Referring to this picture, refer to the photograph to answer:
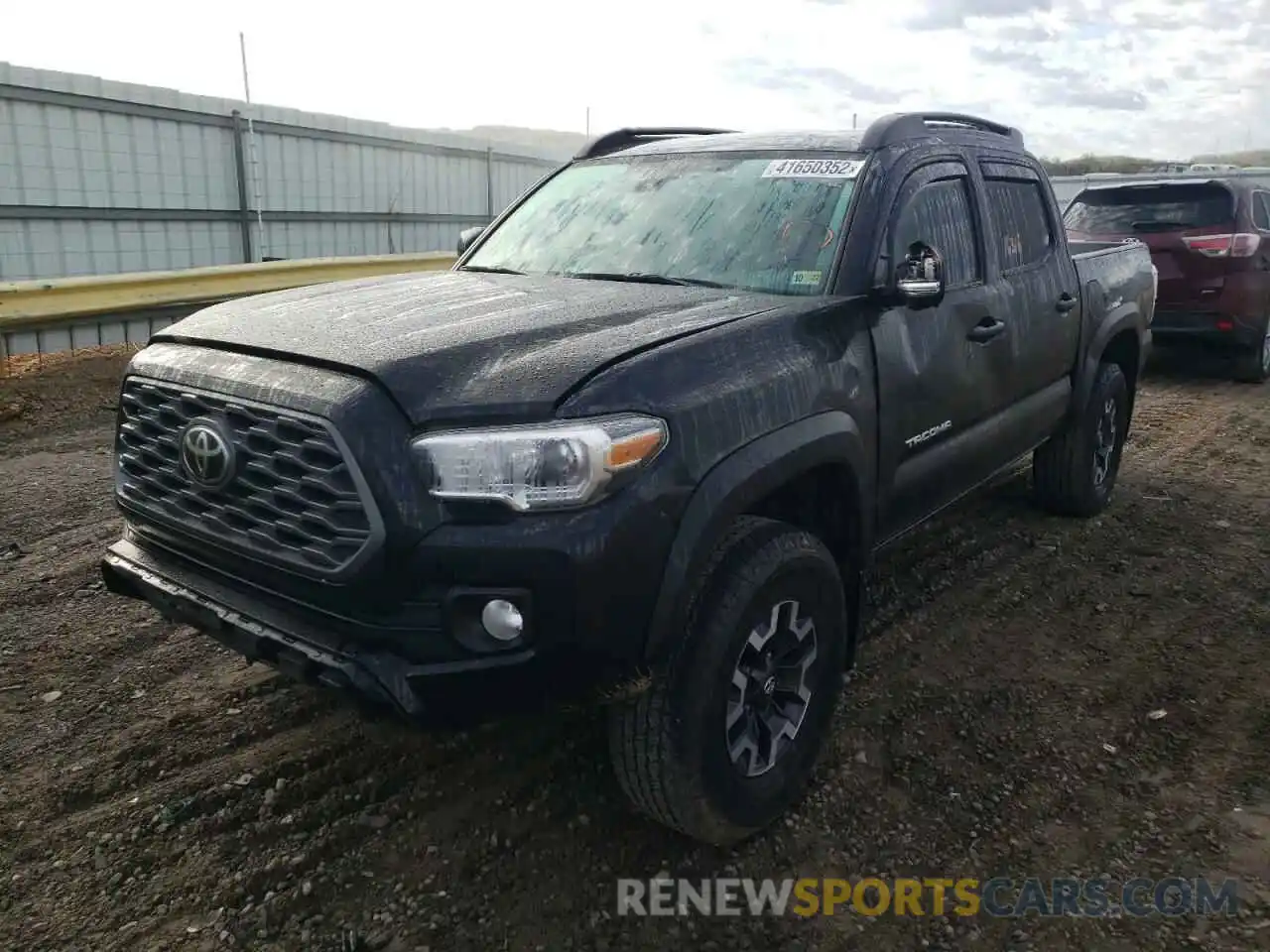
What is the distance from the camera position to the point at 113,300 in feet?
25.2

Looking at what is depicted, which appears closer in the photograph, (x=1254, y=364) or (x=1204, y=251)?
(x=1204, y=251)

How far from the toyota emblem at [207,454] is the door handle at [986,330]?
103 inches

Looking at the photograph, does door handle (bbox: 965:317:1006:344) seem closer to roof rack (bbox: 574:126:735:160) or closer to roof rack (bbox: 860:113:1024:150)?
roof rack (bbox: 860:113:1024:150)

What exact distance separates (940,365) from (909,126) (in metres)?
0.91

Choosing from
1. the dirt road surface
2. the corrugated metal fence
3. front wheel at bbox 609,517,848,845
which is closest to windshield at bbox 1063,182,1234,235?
the dirt road surface

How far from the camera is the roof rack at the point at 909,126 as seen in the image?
350 centimetres

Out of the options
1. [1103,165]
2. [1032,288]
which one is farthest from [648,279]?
[1103,165]

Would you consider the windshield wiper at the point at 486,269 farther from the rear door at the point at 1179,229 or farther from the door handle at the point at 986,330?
the rear door at the point at 1179,229

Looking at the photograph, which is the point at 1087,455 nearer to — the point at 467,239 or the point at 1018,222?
the point at 1018,222

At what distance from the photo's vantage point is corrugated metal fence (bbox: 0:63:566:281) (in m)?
9.09

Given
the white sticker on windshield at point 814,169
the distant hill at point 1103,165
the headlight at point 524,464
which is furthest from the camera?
the distant hill at point 1103,165

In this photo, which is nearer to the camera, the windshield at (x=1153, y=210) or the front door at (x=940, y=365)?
the front door at (x=940, y=365)

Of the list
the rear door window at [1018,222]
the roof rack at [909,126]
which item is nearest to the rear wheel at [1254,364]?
the rear door window at [1018,222]

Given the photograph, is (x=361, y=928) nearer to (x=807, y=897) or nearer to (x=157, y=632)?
(x=807, y=897)
